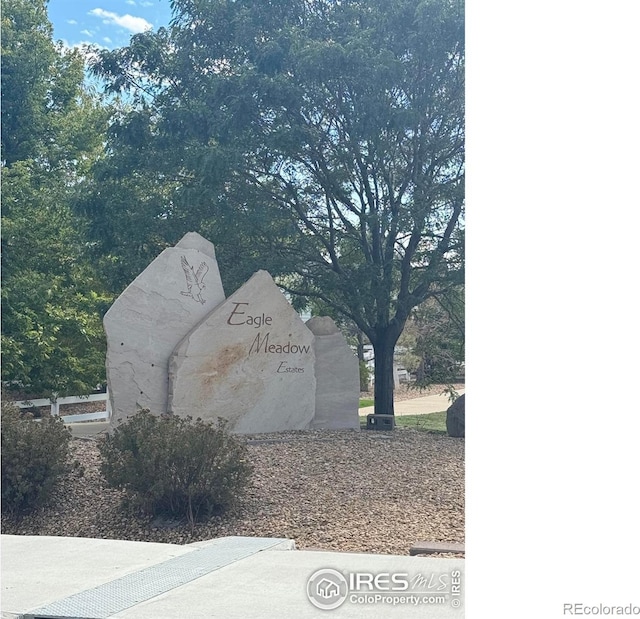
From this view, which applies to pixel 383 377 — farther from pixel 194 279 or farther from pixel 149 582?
pixel 149 582

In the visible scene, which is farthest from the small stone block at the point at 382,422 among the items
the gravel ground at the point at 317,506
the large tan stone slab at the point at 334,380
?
the gravel ground at the point at 317,506

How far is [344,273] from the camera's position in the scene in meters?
14.5

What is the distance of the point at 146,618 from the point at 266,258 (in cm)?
1017

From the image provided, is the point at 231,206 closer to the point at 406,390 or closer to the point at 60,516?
the point at 60,516

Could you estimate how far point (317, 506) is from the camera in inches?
300

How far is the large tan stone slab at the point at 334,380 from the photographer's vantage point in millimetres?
13164

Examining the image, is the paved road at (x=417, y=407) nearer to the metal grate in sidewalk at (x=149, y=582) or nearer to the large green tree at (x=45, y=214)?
the large green tree at (x=45, y=214)

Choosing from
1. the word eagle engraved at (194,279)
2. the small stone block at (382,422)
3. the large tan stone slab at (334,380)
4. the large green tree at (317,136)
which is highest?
the large green tree at (317,136)

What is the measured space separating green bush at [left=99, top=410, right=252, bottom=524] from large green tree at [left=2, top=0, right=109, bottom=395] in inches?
320

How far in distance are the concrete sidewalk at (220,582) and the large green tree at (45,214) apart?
32.9ft

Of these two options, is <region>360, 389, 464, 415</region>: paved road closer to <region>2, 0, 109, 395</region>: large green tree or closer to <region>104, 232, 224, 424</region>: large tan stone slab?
<region>2, 0, 109, 395</region>: large green tree

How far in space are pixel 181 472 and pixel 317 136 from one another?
751 centimetres
